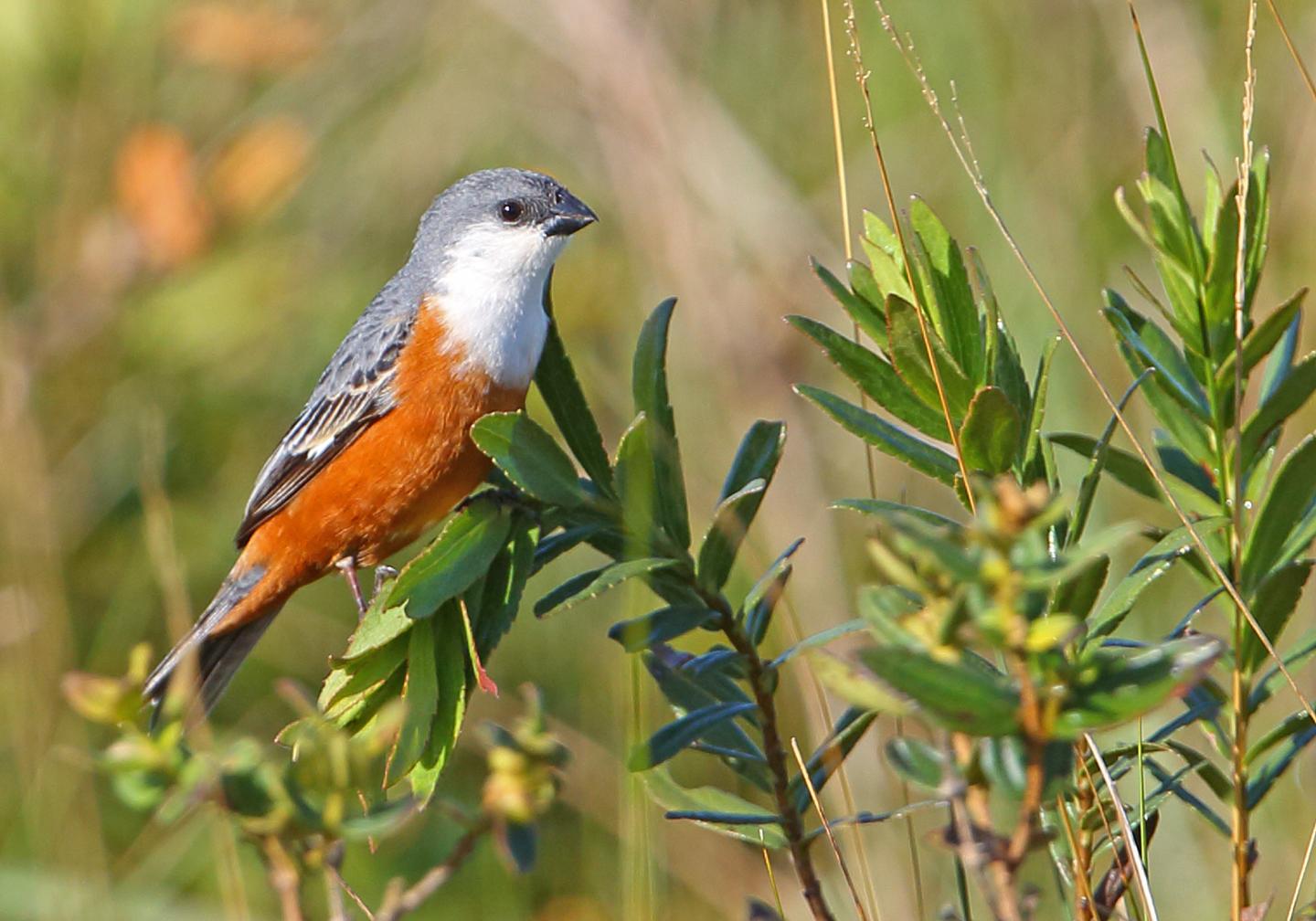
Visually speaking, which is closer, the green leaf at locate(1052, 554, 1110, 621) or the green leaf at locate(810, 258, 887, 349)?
the green leaf at locate(1052, 554, 1110, 621)

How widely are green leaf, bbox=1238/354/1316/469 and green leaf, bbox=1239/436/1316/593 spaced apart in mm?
45

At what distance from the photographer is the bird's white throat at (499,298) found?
3.56 meters

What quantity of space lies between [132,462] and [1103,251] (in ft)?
11.7

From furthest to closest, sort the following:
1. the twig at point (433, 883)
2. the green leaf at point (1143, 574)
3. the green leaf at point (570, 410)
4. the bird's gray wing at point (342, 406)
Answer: the bird's gray wing at point (342, 406) < the green leaf at point (570, 410) < the green leaf at point (1143, 574) < the twig at point (433, 883)

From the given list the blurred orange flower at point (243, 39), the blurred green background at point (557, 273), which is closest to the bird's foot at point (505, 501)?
the blurred green background at point (557, 273)

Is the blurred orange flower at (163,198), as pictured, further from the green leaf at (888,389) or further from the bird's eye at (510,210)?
the green leaf at (888,389)

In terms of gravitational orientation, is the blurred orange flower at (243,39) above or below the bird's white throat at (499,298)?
above

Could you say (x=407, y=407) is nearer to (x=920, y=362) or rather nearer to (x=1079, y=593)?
(x=920, y=362)

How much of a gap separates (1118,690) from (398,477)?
263 cm

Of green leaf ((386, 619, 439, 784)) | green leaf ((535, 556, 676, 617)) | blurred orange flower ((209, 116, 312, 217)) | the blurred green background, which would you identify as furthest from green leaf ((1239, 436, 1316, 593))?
blurred orange flower ((209, 116, 312, 217))

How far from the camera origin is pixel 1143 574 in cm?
176

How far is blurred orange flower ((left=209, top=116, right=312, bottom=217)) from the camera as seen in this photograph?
511 cm

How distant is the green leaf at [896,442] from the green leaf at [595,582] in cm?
29

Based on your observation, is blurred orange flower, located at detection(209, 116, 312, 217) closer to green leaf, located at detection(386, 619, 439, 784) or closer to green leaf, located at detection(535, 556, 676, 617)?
green leaf, located at detection(386, 619, 439, 784)
